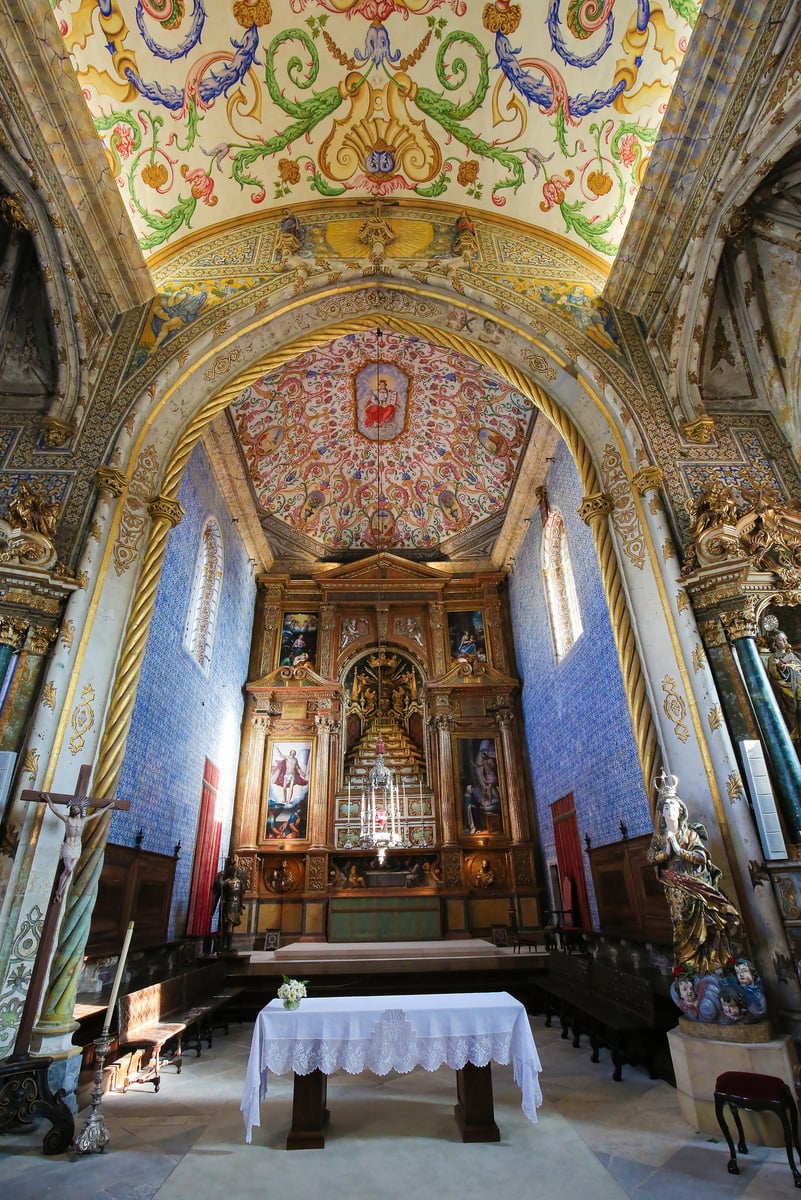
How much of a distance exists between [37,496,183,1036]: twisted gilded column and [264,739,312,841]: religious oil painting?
7.68m

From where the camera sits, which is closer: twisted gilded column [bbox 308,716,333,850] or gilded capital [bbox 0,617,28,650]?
gilded capital [bbox 0,617,28,650]

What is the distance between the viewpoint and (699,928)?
4.79 metres

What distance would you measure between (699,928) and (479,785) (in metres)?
8.85

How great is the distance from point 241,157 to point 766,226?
23.0ft

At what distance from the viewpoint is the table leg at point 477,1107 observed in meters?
4.13

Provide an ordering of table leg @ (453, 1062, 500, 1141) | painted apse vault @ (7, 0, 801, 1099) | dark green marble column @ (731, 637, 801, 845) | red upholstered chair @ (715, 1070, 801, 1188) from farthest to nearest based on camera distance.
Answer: painted apse vault @ (7, 0, 801, 1099)
dark green marble column @ (731, 637, 801, 845)
table leg @ (453, 1062, 500, 1141)
red upholstered chair @ (715, 1070, 801, 1188)

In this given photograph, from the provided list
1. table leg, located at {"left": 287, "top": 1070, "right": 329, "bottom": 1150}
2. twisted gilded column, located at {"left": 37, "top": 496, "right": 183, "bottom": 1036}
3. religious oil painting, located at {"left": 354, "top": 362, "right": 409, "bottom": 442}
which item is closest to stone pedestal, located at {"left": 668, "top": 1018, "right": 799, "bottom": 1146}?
table leg, located at {"left": 287, "top": 1070, "right": 329, "bottom": 1150}

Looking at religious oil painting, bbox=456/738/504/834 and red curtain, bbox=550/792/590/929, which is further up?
religious oil painting, bbox=456/738/504/834

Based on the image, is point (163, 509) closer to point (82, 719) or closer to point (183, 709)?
point (82, 719)

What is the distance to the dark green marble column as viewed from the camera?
5.05 meters

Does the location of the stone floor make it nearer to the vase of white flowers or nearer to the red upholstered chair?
the red upholstered chair

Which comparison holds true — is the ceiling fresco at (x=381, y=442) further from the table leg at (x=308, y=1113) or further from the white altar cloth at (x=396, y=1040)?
the table leg at (x=308, y=1113)

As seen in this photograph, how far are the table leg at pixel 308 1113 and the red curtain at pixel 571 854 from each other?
684 centimetres

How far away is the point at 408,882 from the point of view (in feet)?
41.2
